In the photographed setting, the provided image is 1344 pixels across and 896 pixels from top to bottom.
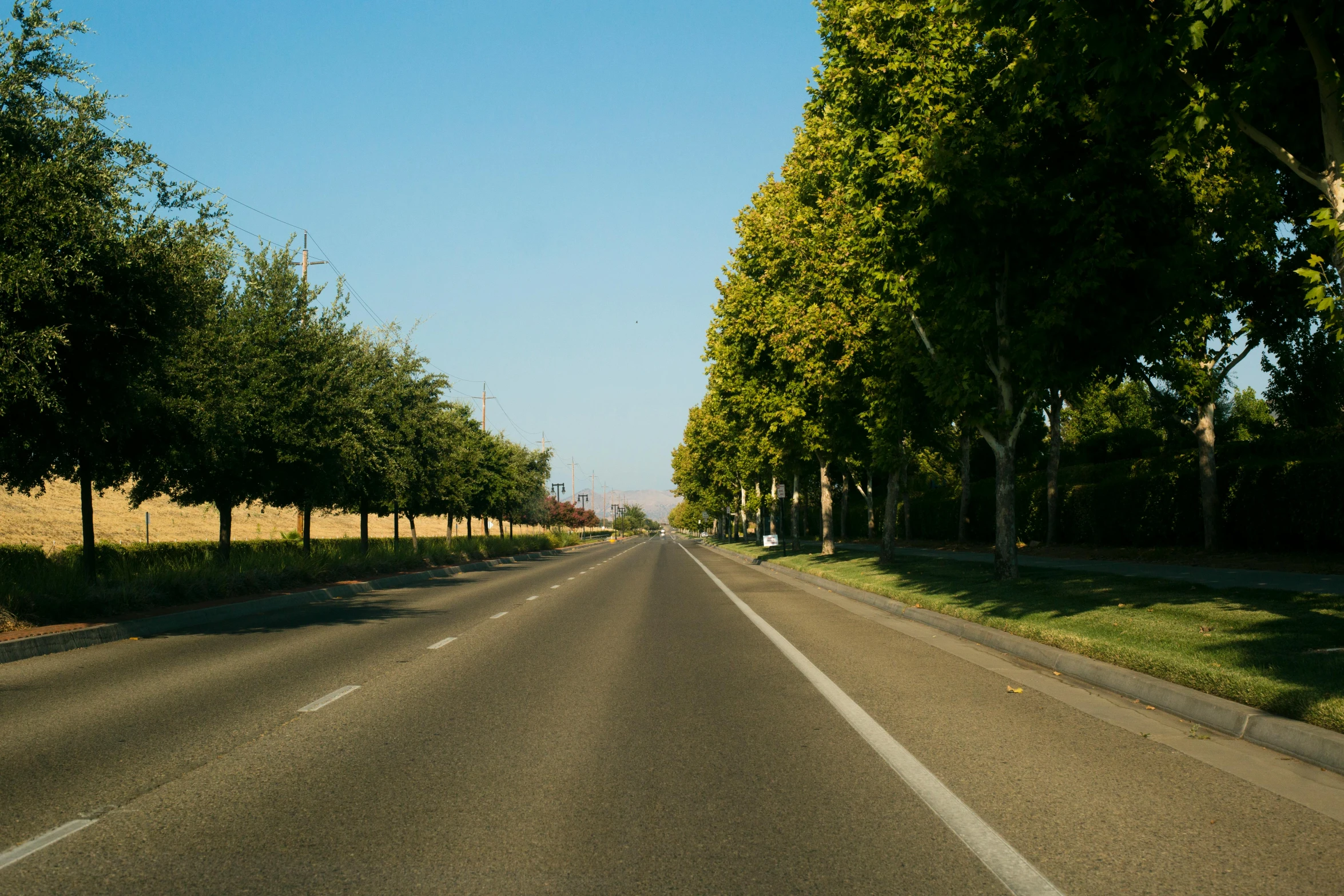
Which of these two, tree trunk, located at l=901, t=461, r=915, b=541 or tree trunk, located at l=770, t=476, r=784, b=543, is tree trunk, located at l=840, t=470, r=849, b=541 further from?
tree trunk, located at l=901, t=461, r=915, b=541

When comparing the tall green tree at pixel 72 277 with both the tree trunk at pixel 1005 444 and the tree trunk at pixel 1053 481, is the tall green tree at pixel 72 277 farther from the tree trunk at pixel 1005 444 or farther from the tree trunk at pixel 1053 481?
the tree trunk at pixel 1053 481

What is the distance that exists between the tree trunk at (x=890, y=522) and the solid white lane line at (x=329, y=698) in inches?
846

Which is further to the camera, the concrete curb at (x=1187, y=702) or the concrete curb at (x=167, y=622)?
the concrete curb at (x=167, y=622)

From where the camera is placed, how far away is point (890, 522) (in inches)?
1227

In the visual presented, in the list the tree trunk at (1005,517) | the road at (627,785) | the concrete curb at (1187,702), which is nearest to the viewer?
the road at (627,785)

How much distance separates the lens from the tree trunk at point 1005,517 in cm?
1936

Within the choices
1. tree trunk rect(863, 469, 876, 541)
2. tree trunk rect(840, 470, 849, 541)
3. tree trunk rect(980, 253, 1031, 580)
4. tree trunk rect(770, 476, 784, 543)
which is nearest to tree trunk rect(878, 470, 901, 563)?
tree trunk rect(980, 253, 1031, 580)

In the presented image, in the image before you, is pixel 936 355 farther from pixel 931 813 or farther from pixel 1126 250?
pixel 931 813

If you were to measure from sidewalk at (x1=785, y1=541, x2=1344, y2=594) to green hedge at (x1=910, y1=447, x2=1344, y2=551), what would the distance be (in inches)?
89.7

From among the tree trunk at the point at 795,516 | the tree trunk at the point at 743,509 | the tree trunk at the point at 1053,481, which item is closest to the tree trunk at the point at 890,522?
the tree trunk at the point at 1053,481

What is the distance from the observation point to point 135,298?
14859 mm

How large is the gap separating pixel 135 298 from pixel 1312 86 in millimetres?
14602

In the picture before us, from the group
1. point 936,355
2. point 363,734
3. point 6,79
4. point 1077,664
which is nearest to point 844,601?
point 936,355

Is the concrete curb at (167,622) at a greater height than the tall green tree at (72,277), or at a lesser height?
lesser
